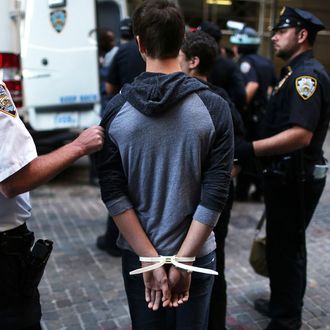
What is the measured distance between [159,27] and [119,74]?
103 inches

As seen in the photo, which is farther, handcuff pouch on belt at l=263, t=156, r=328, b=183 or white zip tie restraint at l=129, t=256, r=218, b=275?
handcuff pouch on belt at l=263, t=156, r=328, b=183

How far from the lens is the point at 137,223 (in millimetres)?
1810

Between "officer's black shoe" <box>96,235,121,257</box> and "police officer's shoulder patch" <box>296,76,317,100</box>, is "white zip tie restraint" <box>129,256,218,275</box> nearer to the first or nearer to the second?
"police officer's shoulder patch" <box>296,76,317,100</box>

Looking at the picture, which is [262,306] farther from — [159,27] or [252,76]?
[252,76]

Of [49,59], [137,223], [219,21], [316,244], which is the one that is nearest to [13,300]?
[137,223]

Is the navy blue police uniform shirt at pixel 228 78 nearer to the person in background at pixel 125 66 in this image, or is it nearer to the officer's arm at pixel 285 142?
A: the person in background at pixel 125 66

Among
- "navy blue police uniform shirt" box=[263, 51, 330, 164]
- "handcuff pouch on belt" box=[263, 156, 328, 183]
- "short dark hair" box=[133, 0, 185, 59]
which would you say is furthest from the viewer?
"handcuff pouch on belt" box=[263, 156, 328, 183]

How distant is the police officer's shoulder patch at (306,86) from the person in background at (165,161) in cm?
96

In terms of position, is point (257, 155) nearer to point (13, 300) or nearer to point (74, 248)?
point (13, 300)

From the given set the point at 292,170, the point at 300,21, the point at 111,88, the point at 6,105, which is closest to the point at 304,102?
the point at 292,170

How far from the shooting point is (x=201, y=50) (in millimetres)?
2451

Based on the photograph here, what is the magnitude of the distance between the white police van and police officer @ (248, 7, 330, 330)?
11.1 ft

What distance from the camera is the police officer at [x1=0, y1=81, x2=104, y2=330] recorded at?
1.73 meters

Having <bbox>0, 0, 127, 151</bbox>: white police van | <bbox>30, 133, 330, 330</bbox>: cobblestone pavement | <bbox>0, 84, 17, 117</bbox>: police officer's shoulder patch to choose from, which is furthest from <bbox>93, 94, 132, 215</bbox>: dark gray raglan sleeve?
<bbox>0, 0, 127, 151</bbox>: white police van
